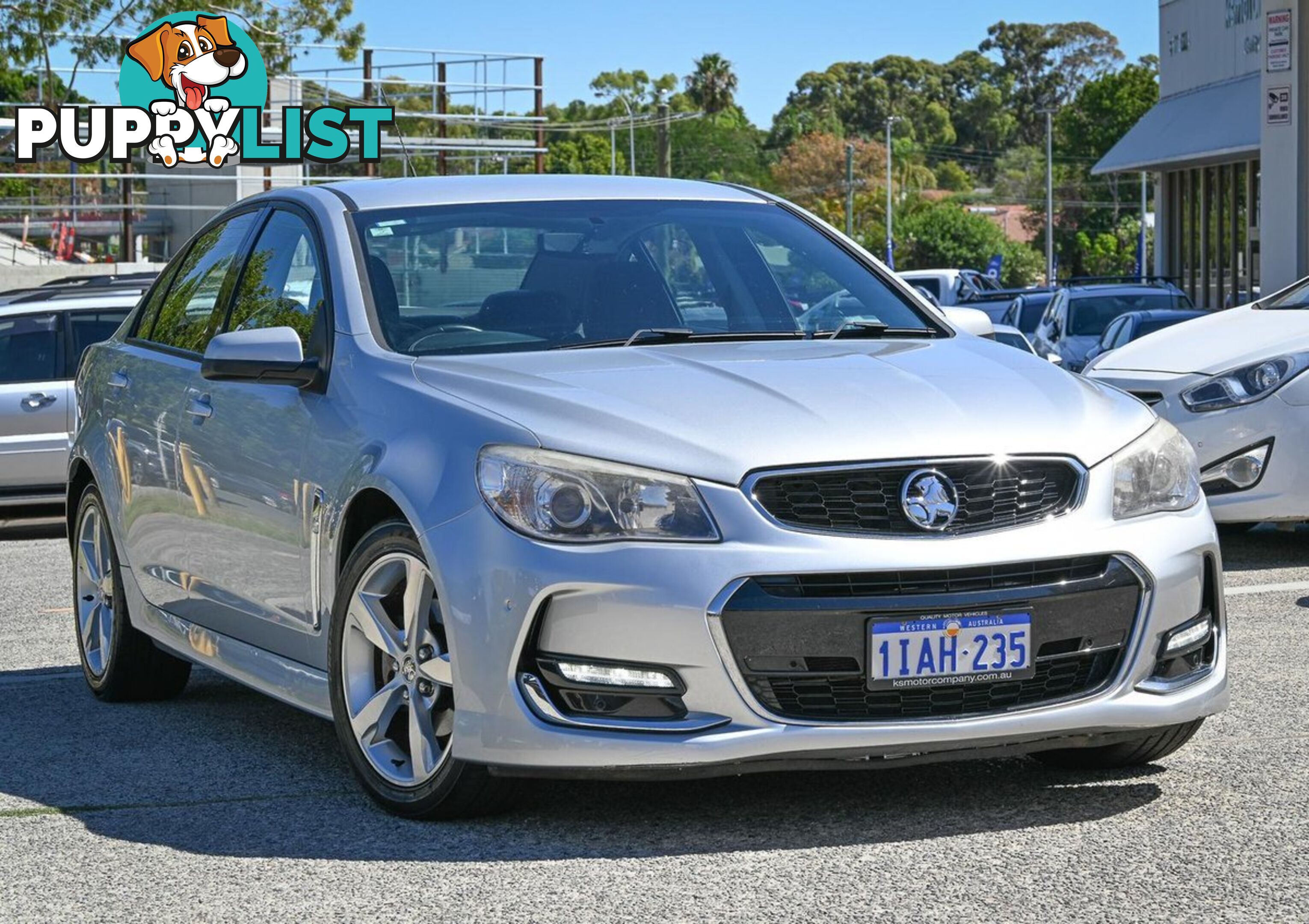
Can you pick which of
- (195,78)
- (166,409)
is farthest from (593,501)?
(195,78)

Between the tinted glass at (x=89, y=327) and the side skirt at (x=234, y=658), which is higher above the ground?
the tinted glass at (x=89, y=327)

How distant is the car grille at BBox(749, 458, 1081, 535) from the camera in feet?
14.3

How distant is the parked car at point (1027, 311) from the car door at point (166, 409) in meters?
19.6

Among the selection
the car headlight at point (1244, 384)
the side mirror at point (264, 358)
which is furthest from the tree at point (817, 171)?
the side mirror at point (264, 358)

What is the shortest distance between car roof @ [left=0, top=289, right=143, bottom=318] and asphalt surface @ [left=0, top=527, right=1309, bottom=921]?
851 centimetres

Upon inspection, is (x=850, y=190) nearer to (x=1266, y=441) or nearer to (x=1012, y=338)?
(x=1266, y=441)

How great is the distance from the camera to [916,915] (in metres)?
3.86

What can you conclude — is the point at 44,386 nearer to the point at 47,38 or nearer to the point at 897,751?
the point at 897,751

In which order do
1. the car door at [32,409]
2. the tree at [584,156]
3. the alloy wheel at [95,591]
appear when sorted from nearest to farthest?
the alloy wheel at [95,591]
the car door at [32,409]
the tree at [584,156]

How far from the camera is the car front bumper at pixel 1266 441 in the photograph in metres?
9.20

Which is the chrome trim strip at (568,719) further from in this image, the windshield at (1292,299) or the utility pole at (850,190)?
the utility pole at (850,190)

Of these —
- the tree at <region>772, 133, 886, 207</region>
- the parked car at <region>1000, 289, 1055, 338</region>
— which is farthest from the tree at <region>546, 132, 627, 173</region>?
the parked car at <region>1000, 289, 1055, 338</region>

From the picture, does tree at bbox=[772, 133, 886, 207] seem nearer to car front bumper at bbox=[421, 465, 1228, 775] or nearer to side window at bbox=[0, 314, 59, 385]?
side window at bbox=[0, 314, 59, 385]

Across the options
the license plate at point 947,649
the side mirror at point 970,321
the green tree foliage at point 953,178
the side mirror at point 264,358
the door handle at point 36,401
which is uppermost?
the green tree foliage at point 953,178
